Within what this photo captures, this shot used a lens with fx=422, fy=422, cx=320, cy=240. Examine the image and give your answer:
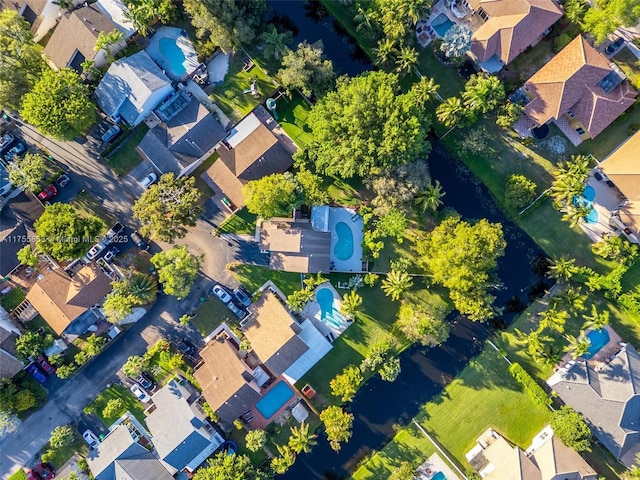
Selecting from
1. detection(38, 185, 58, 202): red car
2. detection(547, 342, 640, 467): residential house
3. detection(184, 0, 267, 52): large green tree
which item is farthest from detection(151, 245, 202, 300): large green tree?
detection(547, 342, 640, 467): residential house

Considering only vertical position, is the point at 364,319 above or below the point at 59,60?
below

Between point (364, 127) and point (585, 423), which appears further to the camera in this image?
point (585, 423)

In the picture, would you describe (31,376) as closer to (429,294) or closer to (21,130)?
(21,130)

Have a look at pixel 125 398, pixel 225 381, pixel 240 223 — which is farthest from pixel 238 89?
pixel 125 398

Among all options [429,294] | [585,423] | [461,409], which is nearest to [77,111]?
[429,294]

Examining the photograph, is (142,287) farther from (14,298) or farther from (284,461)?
(284,461)

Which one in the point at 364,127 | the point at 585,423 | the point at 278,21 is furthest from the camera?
the point at 278,21

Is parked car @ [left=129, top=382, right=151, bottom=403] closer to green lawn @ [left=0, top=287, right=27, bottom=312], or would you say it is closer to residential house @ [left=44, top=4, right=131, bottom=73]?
green lawn @ [left=0, top=287, right=27, bottom=312]

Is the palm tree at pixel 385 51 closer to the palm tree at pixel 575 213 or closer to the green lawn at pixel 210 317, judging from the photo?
the palm tree at pixel 575 213
